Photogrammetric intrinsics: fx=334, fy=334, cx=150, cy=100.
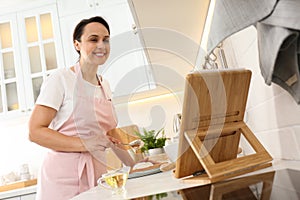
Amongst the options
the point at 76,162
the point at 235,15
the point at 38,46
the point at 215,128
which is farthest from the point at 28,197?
the point at 235,15

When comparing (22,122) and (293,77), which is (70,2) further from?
(293,77)

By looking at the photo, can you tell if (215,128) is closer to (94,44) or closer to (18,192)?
(94,44)

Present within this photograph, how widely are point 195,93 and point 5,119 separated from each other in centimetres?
229

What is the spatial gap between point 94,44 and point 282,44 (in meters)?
1.16

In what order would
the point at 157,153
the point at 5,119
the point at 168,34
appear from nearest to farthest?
the point at 168,34, the point at 157,153, the point at 5,119

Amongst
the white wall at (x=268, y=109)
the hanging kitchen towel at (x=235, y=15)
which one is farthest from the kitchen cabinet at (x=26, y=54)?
the hanging kitchen towel at (x=235, y=15)

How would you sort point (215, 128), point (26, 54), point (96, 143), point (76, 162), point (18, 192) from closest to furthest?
1. point (215, 128)
2. point (96, 143)
3. point (76, 162)
4. point (18, 192)
5. point (26, 54)

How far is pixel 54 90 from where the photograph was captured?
1395mm

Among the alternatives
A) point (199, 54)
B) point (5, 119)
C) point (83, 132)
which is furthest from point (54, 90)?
point (5, 119)

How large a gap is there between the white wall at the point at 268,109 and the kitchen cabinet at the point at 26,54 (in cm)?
189

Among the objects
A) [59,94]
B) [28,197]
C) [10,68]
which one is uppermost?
[10,68]

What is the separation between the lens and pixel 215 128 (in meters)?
0.76

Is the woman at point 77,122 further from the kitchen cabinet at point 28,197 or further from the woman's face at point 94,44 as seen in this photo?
the kitchen cabinet at point 28,197

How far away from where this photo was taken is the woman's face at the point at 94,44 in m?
1.53
